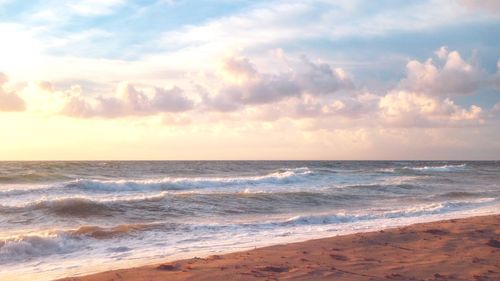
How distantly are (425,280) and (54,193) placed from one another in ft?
65.5

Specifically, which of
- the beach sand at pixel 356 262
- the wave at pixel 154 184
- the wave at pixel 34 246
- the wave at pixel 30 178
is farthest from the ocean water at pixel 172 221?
the wave at pixel 30 178

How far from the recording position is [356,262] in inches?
320

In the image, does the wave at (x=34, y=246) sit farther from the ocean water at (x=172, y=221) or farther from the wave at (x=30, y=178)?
the wave at (x=30, y=178)

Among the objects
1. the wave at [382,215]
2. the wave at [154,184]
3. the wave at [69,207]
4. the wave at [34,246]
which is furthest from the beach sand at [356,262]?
the wave at [154,184]

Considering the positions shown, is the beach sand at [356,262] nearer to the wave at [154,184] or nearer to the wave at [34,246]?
the wave at [34,246]

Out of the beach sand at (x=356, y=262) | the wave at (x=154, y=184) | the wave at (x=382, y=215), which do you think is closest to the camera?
the beach sand at (x=356, y=262)

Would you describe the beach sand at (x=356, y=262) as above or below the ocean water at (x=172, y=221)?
above

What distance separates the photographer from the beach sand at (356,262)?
7250 millimetres

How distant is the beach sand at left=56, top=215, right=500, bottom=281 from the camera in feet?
23.8

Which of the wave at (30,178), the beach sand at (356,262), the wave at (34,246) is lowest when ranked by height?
the wave at (34,246)

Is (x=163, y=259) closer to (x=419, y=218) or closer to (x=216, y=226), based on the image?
(x=216, y=226)

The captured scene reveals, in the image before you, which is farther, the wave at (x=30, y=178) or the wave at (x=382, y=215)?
the wave at (x=30, y=178)

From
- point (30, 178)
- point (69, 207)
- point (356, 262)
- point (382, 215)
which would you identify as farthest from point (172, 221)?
point (30, 178)

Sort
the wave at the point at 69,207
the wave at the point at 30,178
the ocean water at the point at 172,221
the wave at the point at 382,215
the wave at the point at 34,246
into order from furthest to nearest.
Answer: the wave at the point at 30,178
the wave at the point at 69,207
the wave at the point at 382,215
the wave at the point at 34,246
the ocean water at the point at 172,221
